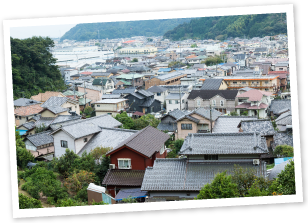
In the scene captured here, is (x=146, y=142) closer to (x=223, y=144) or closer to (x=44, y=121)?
(x=223, y=144)

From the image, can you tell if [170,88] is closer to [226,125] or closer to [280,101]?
[280,101]

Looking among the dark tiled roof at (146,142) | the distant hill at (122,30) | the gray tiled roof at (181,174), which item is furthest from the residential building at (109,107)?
the distant hill at (122,30)

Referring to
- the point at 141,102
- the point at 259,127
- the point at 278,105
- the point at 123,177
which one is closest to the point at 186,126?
the point at 259,127

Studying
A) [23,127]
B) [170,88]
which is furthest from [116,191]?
[170,88]

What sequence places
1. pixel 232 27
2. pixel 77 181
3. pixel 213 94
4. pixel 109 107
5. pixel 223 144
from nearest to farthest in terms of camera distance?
1. pixel 223 144
2. pixel 77 181
3. pixel 213 94
4. pixel 109 107
5. pixel 232 27

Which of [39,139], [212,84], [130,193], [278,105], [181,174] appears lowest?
[130,193]
